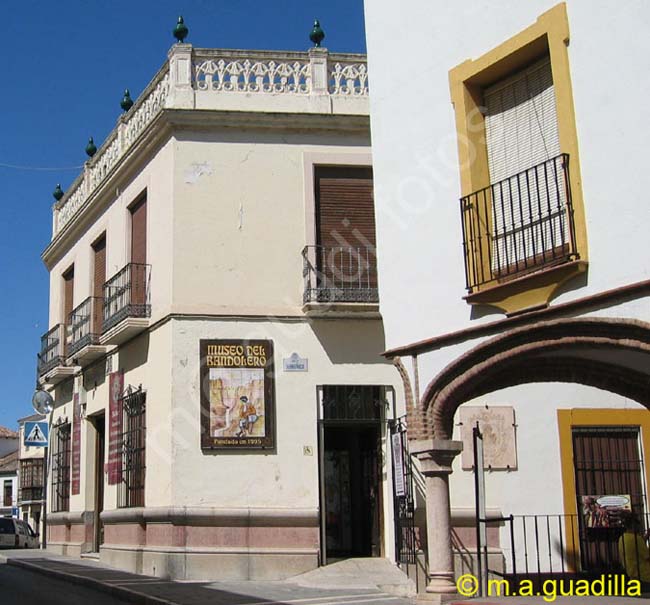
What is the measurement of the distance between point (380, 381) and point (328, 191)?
3.37m

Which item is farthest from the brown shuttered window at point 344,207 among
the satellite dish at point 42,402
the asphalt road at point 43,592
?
the satellite dish at point 42,402

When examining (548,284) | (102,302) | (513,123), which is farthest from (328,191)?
(548,284)

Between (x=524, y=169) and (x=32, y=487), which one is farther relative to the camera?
(x=32, y=487)

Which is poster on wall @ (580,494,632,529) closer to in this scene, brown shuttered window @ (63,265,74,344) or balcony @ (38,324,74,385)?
balcony @ (38,324,74,385)

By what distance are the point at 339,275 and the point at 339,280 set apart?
0.09 meters

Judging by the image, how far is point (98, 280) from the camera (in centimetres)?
2050

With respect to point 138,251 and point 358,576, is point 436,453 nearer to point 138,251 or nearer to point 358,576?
point 358,576

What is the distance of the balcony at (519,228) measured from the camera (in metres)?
8.11

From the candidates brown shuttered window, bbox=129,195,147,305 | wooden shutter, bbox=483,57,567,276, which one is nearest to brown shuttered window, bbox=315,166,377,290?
brown shuttered window, bbox=129,195,147,305

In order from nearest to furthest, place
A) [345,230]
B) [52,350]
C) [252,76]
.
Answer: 1. [345,230]
2. [252,76]
3. [52,350]

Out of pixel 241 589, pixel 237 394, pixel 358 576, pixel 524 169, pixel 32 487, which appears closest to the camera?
pixel 524 169

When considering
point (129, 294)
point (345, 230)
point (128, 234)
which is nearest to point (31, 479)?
point (128, 234)

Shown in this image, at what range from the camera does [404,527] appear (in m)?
14.2

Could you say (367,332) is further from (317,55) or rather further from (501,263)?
(501,263)
